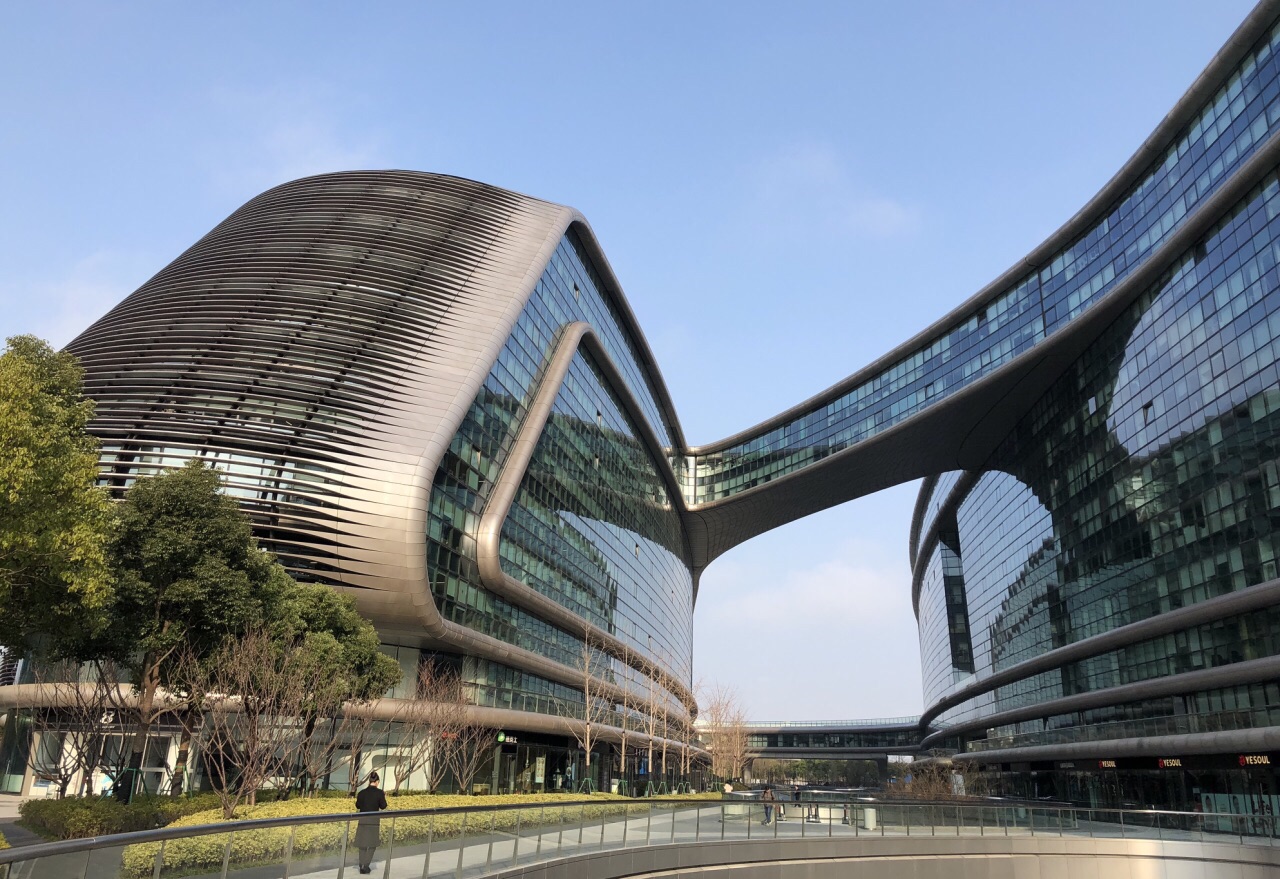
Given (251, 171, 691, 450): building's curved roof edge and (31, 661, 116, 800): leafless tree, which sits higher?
(251, 171, 691, 450): building's curved roof edge

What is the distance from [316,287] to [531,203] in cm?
1747

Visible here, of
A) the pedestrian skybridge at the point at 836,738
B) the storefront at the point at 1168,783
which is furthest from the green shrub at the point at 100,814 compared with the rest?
the pedestrian skybridge at the point at 836,738

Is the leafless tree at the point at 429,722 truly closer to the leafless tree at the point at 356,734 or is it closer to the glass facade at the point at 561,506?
the leafless tree at the point at 356,734

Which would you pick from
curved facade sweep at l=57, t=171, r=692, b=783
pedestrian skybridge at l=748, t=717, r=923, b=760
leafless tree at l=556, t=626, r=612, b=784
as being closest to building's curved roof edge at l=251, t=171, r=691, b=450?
curved facade sweep at l=57, t=171, r=692, b=783

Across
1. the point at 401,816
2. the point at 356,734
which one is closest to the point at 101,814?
the point at 401,816

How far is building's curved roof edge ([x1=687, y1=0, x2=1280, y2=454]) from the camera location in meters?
43.3

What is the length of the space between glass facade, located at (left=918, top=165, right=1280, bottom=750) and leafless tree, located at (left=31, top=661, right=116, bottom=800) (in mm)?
45697

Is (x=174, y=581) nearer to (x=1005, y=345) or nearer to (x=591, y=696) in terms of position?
(x=591, y=696)

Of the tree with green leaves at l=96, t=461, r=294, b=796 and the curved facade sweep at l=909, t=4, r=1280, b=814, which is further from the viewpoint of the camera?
the curved facade sweep at l=909, t=4, r=1280, b=814

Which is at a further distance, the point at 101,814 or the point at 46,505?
the point at 101,814

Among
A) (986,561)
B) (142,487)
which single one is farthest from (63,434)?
(986,561)

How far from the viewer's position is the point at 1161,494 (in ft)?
158

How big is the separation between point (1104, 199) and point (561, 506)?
38160 millimetres

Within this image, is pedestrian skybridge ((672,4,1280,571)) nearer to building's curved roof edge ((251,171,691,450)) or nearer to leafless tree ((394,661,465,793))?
building's curved roof edge ((251,171,691,450))
